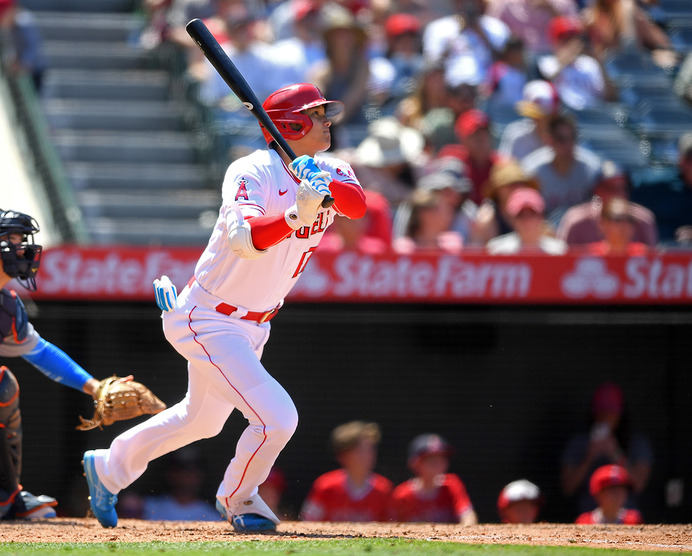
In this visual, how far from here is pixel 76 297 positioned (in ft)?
23.1

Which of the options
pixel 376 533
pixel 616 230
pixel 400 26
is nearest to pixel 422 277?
pixel 616 230

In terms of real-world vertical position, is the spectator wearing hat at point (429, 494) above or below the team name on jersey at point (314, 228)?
below

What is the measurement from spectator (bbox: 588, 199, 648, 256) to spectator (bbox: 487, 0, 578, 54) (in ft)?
10.7

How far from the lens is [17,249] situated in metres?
5.05

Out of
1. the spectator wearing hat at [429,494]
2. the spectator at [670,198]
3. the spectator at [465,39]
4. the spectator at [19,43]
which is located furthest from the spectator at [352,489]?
the spectator at [19,43]

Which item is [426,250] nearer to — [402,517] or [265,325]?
[402,517]

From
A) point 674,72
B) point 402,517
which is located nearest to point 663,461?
point 402,517

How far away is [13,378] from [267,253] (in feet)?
4.69

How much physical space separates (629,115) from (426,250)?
3.87 m

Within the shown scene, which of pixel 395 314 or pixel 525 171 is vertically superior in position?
pixel 525 171

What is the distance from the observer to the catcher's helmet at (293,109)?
4793mm

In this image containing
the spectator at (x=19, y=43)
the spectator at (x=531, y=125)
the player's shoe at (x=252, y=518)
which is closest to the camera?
the player's shoe at (x=252, y=518)

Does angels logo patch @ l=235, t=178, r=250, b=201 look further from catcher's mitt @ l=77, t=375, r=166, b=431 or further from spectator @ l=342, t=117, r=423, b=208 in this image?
spectator @ l=342, t=117, r=423, b=208

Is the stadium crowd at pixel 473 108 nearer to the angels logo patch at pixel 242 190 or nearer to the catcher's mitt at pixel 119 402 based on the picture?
the catcher's mitt at pixel 119 402
